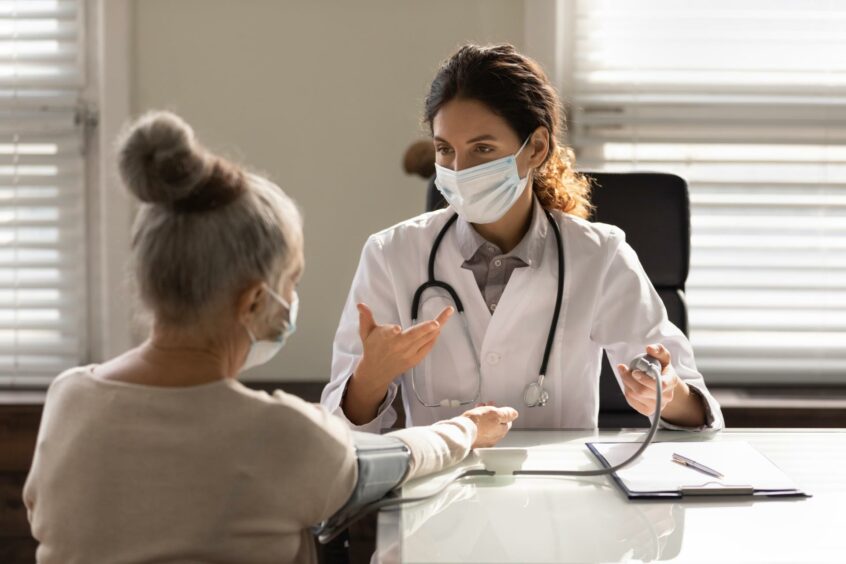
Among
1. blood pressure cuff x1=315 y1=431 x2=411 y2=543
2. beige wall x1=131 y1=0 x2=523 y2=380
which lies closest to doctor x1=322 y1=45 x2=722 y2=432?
blood pressure cuff x1=315 y1=431 x2=411 y2=543

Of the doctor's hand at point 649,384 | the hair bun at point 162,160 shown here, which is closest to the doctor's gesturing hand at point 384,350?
the doctor's hand at point 649,384

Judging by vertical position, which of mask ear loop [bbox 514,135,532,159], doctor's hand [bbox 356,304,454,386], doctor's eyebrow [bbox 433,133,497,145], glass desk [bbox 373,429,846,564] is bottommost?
glass desk [bbox 373,429,846,564]

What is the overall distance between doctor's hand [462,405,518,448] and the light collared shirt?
294 millimetres

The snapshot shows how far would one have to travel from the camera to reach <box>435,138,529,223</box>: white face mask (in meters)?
1.87

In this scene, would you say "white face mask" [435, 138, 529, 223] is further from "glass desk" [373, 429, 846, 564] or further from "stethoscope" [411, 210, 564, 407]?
"glass desk" [373, 429, 846, 564]

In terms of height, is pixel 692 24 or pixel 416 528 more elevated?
pixel 692 24

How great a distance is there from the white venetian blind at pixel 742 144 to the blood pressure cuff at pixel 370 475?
171 cm

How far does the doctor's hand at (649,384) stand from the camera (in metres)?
1.65

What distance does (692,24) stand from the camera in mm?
2836

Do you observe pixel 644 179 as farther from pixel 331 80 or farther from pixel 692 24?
pixel 331 80

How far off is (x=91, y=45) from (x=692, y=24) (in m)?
1.64

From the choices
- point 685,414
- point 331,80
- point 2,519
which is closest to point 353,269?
point 331,80

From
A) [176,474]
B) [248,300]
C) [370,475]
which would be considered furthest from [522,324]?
[176,474]

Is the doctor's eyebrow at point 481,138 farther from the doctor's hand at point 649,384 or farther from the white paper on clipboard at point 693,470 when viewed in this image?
the white paper on clipboard at point 693,470
